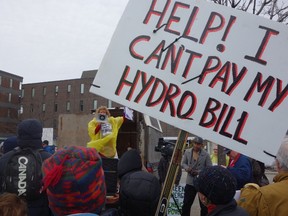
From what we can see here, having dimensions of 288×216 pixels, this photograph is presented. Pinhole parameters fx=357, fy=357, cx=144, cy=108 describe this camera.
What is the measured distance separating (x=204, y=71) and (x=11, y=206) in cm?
169

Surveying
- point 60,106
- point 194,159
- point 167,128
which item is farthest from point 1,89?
point 194,159

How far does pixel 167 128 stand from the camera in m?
64.1

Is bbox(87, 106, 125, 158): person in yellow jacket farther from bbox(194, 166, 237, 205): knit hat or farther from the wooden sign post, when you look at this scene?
bbox(194, 166, 237, 205): knit hat

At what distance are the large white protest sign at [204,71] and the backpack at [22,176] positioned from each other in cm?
91

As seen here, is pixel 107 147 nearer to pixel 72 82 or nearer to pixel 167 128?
pixel 167 128

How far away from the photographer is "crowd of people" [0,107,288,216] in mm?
1672

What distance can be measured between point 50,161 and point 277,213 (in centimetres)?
159

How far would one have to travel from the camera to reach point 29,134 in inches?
124

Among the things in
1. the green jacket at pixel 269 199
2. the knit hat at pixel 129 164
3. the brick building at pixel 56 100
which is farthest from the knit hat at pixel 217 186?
the brick building at pixel 56 100

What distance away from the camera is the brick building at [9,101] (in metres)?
69.5

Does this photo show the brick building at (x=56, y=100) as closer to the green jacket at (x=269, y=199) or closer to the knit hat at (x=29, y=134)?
the knit hat at (x=29, y=134)

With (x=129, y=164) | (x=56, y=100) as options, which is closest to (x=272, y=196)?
(x=129, y=164)

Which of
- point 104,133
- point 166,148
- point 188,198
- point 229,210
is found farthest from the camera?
point 166,148

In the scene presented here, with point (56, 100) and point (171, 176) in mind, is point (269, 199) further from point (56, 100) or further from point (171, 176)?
point (56, 100)
